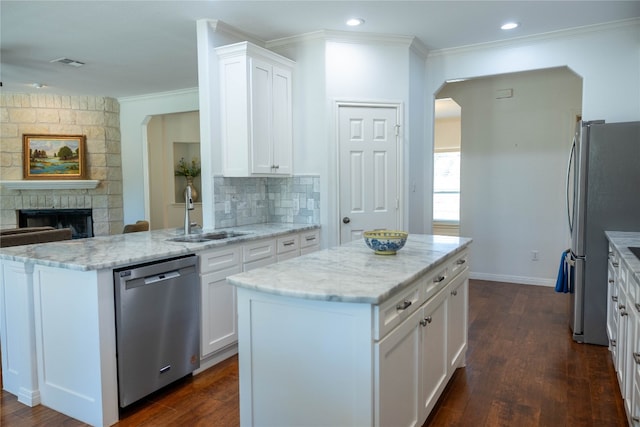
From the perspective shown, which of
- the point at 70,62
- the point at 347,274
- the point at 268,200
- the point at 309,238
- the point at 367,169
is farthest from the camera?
the point at 70,62

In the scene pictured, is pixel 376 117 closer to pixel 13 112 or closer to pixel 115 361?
pixel 115 361

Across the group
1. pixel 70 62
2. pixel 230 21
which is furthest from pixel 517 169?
pixel 70 62

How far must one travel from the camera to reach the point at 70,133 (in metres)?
6.79

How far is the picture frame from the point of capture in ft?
21.7

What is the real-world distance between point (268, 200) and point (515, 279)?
125 inches

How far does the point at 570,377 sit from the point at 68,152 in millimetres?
7048

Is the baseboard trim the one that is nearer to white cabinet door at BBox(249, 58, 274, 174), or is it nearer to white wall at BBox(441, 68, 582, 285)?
white wall at BBox(441, 68, 582, 285)

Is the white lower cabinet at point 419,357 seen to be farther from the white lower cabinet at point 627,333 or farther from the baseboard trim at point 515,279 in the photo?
the baseboard trim at point 515,279

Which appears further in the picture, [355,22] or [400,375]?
[355,22]

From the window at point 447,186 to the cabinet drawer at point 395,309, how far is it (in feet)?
21.7

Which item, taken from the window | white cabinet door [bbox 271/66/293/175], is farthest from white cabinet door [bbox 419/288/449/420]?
the window

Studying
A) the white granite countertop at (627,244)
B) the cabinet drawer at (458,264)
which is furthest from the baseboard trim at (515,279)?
the cabinet drawer at (458,264)

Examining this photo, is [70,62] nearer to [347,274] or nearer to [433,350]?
[347,274]

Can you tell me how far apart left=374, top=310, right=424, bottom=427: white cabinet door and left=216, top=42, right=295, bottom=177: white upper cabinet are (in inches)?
88.8
